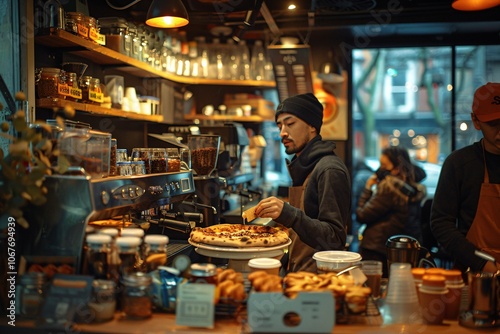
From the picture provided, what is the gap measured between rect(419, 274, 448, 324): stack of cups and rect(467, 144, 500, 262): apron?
1074 millimetres

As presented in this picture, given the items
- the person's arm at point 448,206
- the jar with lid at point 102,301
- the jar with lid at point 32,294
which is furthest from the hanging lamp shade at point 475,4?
the jar with lid at point 32,294

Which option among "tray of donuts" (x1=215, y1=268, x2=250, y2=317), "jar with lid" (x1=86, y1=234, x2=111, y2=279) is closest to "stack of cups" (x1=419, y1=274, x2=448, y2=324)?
"tray of donuts" (x1=215, y1=268, x2=250, y2=317)

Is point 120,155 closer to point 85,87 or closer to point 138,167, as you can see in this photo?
point 138,167

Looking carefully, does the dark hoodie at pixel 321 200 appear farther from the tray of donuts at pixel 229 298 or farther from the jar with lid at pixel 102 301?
the jar with lid at pixel 102 301

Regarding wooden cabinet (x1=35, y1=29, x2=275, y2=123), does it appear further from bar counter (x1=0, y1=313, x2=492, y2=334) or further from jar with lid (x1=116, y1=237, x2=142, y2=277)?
bar counter (x1=0, y1=313, x2=492, y2=334)

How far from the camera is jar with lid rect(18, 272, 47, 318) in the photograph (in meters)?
1.91

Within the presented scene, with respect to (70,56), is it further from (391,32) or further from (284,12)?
(391,32)

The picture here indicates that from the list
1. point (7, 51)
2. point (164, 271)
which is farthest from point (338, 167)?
point (7, 51)

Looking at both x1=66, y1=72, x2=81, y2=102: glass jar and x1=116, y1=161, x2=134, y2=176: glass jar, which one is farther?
x1=66, y1=72, x2=81, y2=102: glass jar

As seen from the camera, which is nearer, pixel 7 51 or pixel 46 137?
pixel 46 137

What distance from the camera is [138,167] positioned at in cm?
265

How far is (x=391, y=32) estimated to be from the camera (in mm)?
5930

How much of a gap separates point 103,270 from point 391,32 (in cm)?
489

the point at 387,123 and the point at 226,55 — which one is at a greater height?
the point at 226,55
